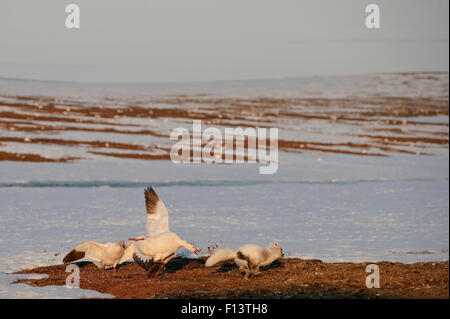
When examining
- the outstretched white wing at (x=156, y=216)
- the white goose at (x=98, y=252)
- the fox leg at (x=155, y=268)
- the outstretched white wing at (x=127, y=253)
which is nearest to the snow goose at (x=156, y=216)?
the outstretched white wing at (x=156, y=216)

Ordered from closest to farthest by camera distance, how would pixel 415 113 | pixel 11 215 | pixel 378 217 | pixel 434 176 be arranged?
pixel 11 215 < pixel 378 217 < pixel 434 176 < pixel 415 113

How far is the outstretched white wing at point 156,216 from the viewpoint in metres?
11.5

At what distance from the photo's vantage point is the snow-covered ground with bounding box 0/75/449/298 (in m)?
14.0

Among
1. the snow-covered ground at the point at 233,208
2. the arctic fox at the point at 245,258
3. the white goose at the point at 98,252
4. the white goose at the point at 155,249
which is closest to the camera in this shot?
the white goose at the point at 155,249

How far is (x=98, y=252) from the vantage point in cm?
1150

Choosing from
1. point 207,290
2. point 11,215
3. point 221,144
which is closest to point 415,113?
point 221,144

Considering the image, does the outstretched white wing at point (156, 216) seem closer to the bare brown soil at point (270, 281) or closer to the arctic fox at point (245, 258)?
the bare brown soil at point (270, 281)

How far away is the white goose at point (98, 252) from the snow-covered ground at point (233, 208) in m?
0.97

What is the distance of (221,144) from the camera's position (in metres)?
37.1

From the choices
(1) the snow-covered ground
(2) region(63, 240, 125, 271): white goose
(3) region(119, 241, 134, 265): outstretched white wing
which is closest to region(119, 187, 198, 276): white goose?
(2) region(63, 240, 125, 271): white goose

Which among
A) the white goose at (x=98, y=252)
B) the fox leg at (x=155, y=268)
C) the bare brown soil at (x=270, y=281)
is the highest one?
the white goose at (x=98, y=252)
